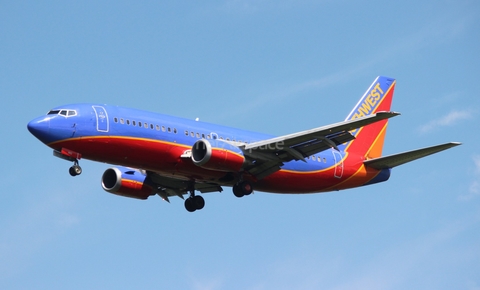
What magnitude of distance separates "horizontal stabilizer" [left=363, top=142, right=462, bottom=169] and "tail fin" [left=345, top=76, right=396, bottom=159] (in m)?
1.91

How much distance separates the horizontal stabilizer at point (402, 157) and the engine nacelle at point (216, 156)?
32.6 feet

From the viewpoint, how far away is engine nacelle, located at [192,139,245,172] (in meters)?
45.1

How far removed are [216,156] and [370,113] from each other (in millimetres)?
16200

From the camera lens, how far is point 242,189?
158 feet

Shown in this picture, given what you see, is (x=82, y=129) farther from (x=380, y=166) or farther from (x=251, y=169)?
(x=380, y=166)

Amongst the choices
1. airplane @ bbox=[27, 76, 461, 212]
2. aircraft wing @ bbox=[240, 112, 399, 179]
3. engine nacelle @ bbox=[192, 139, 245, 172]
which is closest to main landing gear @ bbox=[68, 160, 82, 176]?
airplane @ bbox=[27, 76, 461, 212]

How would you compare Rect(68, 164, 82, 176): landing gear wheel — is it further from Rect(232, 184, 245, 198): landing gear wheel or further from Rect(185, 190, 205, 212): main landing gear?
Rect(185, 190, 205, 212): main landing gear

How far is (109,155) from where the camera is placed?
4438cm

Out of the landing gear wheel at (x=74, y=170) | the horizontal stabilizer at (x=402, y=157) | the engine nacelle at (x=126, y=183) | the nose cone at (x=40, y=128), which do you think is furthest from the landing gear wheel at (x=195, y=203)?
the nose cone at (x=40, y=128)

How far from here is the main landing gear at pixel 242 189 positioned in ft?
158

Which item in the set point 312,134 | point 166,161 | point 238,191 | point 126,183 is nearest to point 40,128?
point 166,161

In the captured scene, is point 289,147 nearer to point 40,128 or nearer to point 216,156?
point 216,156

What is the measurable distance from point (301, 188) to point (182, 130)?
8.77 m

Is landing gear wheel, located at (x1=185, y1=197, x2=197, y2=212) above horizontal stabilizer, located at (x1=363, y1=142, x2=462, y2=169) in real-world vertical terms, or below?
below
